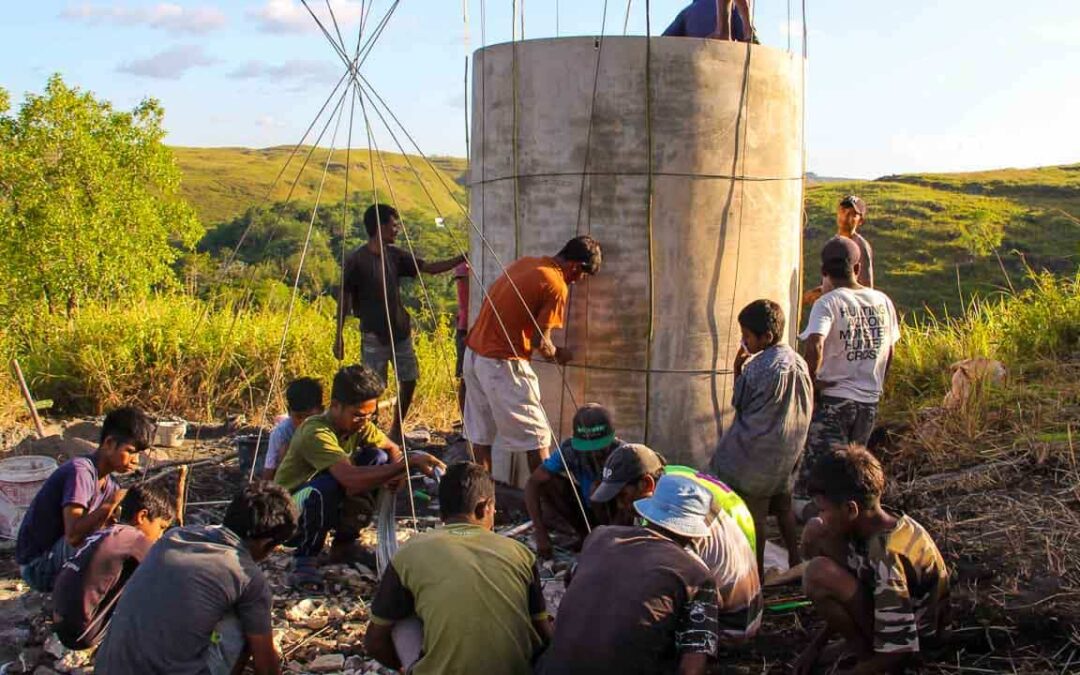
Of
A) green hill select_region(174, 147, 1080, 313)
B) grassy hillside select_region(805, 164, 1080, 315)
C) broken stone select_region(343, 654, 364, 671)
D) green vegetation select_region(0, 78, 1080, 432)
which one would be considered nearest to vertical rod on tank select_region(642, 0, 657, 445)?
green vegetation select_region(0, 78, 1080, 432)

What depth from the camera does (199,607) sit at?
3.20 meters

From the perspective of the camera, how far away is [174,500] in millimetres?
4066

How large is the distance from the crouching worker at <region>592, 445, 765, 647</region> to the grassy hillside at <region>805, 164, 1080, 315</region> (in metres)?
18.0

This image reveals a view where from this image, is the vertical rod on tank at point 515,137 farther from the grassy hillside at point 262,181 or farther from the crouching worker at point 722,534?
the grassy hillside at point 262,181

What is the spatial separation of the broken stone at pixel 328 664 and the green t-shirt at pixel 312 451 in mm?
900

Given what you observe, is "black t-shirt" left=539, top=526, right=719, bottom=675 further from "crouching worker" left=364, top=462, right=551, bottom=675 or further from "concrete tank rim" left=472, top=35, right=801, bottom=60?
"concrete tank rim" left=472, top=35, right=801, bottom=60

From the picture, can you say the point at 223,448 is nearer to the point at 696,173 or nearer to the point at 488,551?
the point at 696,173

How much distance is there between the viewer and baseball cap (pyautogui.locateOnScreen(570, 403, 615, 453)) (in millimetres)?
4719

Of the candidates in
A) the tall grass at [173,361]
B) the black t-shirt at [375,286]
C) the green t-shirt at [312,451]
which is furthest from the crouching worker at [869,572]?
the tall grass at [173,361]

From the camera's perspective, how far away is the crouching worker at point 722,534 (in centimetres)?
348

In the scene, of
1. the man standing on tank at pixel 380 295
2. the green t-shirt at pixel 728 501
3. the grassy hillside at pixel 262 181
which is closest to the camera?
the green t-shirt at pixel 728 501

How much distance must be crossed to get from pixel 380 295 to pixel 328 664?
3.17 m

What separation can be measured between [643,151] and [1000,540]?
8.59ft

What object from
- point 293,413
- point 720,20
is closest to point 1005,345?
point 720,20
